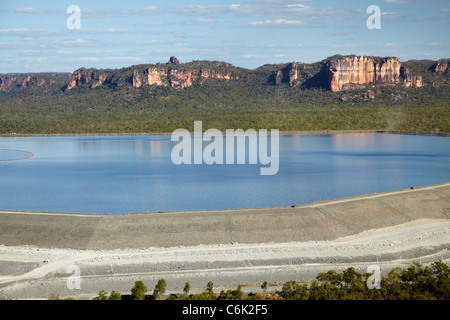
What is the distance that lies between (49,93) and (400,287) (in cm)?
16624

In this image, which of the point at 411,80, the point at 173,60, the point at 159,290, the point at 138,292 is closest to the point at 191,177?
the point at 159,290

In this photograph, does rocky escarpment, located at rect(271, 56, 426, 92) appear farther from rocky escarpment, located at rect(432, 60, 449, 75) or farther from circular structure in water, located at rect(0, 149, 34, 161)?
circular structure in water, located at rect(0, 149, 34, 161)

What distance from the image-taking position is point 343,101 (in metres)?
148

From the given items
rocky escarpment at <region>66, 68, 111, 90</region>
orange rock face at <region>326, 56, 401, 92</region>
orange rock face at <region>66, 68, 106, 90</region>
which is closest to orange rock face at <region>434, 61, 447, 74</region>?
orange rock face at <region>326, 56, 401, 92</region>

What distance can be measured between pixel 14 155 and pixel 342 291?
70327 millimetres

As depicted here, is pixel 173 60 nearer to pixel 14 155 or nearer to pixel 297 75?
pixel 297 75

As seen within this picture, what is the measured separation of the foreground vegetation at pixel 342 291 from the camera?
16.2 metres

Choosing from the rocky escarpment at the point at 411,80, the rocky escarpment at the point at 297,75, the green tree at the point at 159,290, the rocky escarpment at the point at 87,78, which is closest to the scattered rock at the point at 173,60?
the rocky escarpment at the point at 297,75

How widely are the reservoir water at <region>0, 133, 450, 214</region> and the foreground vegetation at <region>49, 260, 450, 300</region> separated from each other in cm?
1784

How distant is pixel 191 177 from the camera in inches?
2061

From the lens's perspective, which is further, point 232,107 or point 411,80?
point 411,80

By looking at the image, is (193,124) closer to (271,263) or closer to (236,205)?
(236,205)

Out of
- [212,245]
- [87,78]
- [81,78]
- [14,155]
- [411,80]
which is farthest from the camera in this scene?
[81,78]
